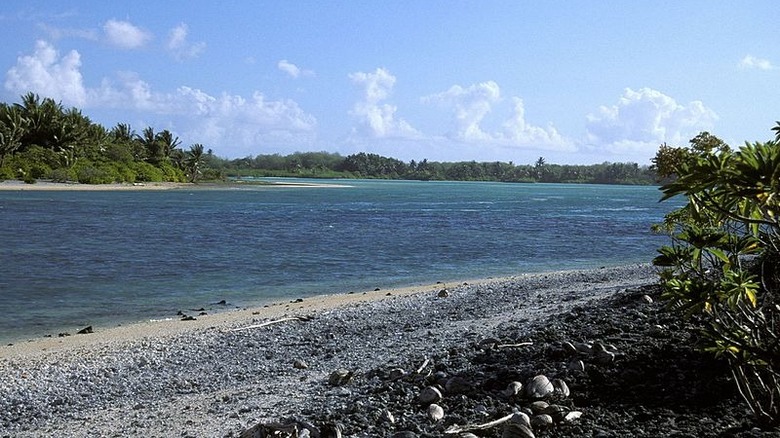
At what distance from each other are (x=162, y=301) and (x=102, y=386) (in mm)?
8690

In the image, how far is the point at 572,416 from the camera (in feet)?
17.4

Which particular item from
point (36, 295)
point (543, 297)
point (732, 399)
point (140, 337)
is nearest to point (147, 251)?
point (36, 295)

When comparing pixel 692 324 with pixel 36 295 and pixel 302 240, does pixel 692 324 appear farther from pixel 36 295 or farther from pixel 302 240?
pixel 302 240

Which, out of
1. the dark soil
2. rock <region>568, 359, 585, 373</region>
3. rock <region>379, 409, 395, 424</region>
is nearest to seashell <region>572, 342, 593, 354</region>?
the dark soil

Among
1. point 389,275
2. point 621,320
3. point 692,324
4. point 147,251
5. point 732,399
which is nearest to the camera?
point 732,399

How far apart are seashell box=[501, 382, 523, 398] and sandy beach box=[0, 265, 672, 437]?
1.86m

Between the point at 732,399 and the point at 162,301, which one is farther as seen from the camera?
the point at 162,301

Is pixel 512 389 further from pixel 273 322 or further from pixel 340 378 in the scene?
pixel 273 322

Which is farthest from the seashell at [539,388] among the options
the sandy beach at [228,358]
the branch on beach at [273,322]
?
the branch on beach at [273,322]

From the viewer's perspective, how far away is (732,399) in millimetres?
5480

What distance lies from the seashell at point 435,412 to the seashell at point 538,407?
28.0 inches

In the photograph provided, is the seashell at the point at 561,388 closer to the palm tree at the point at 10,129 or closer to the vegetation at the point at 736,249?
the vegetation at the point at 736,249

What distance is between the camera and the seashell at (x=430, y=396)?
6.11 m

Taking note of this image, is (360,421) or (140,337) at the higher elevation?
(360,421)
